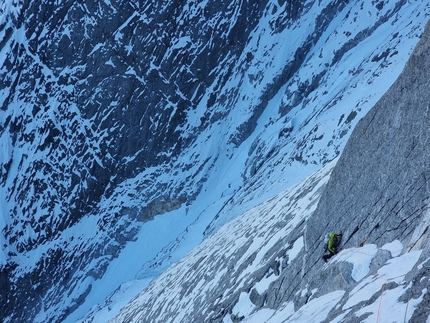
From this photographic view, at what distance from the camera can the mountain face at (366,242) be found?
7.21m

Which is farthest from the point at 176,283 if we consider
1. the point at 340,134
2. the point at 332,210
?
the point at 340,134

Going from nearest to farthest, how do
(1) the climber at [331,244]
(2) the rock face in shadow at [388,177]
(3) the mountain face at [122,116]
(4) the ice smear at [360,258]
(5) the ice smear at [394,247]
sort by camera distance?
(5) the ice smear at [394,247]
(4) the ice smear at [360,258]
(2) the rock face in shadow at [388,177]
(1) the climber at [331,244]
(3) the mountain face at [122,116]

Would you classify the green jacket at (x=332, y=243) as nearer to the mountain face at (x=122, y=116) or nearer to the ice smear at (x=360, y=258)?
the ice smear at (x=360, y=258)

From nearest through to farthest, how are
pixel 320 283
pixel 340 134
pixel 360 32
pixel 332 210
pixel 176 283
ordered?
pixel 320 283, pixel 332 210, pixel 176 283, pixel 340 134, pixel 360 32

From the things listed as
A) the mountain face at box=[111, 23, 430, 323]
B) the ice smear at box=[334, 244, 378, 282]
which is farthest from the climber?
the ice smear at box=[334, 244, 378, 282]

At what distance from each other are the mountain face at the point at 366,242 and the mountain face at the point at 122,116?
1864 inches

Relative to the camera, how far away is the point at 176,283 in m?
27.8

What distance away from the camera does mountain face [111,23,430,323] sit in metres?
7.21

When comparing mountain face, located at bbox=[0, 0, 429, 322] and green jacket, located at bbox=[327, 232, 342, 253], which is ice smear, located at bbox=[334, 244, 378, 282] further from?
mountain face, located at bbox=[0, 0, 429, 322]

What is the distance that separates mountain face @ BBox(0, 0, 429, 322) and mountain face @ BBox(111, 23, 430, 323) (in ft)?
155

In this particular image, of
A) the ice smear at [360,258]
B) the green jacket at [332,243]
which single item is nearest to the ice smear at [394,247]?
the ice smear at [360,258]

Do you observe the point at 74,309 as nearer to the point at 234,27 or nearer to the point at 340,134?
the point at 340,134

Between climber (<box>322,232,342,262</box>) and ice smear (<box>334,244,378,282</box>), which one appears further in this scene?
climber (<box>322,232,342,262</box>)

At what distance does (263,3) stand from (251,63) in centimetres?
1059
